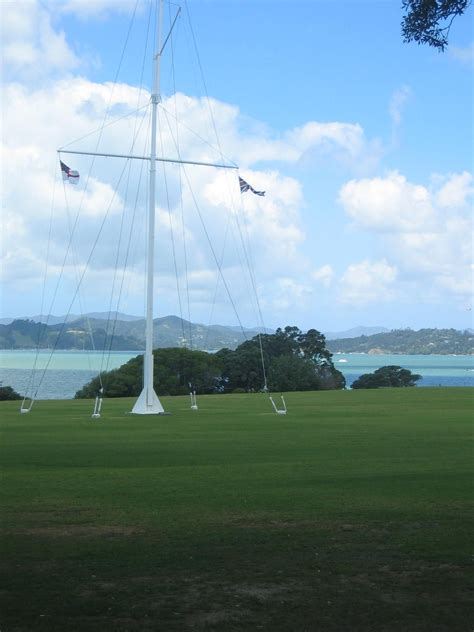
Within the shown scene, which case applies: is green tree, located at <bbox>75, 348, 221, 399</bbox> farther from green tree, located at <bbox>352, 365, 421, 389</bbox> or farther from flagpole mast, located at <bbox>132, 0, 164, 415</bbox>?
flagpole mast, located at <bbox>132, 0, 164, 415</bbox>

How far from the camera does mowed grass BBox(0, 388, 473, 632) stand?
25.0 feet

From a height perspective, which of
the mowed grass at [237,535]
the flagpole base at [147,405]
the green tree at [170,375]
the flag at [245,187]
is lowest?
the mowed grass at [237,535]

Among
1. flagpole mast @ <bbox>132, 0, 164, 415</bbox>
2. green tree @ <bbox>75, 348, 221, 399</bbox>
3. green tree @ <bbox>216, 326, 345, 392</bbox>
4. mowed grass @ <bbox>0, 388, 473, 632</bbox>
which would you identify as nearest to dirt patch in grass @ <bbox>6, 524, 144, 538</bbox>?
mowed grass @ <bbox>0, 388, 473, 632</bbox>

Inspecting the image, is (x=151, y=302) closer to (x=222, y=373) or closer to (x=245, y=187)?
(x=245, y=187)

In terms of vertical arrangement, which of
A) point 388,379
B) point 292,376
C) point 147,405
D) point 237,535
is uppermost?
point 388,379

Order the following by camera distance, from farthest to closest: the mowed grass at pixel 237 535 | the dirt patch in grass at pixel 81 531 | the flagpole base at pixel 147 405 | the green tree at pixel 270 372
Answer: the green tree at pixel 270 372 < the flagpole base at pixel 147 405 < the dirt patch in grass at pixel 81 531 < the mowed grass at pixel 237 535

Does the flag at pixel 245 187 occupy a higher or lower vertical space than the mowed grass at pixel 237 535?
→ higher

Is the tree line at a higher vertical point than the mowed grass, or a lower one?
higher

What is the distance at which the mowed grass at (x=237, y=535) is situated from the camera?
7.62m

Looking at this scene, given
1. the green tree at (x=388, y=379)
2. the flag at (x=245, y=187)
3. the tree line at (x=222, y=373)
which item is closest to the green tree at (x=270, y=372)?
the tree line at (x=222, y=373)

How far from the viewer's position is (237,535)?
416 inches

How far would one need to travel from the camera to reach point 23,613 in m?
7.54

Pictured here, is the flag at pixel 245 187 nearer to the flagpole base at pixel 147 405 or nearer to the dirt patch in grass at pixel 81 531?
the flagpole base at pixel 147 405

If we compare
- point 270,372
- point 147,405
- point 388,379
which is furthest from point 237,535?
point 388,379
